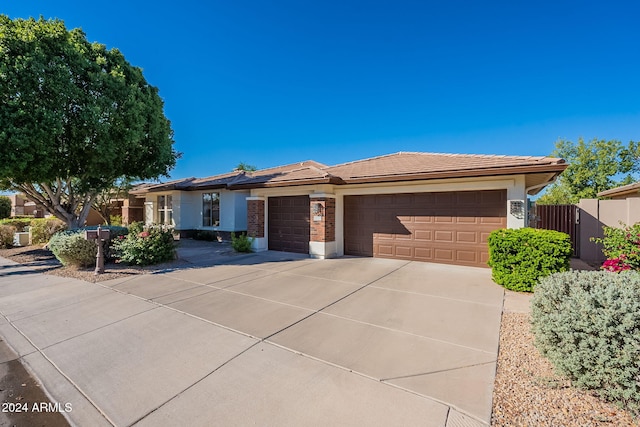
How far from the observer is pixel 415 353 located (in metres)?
3.46

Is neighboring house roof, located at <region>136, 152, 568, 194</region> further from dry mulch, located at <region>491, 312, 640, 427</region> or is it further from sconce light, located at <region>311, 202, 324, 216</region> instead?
dry mulch, located at <region>491, 312, 640, 427</region>

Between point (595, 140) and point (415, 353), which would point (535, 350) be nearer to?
point (415, 353)

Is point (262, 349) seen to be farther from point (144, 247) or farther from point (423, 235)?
point (423, 235)

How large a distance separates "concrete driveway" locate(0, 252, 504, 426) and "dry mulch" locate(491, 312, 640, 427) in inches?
6.4

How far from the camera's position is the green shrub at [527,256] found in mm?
5840

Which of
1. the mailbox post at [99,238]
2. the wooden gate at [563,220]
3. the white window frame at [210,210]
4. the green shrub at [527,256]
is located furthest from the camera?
the white window frame at [210,210]

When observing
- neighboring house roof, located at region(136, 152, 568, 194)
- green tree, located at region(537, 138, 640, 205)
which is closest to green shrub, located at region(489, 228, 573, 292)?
neighboring house roof, located at region(136, 152, 568, 194)

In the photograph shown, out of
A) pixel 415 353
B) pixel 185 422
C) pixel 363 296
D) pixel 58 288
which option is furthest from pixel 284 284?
pixel 58 288

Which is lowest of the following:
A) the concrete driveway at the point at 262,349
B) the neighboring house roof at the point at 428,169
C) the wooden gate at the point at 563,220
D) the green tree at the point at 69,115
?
the concrete driveway at the point at 262,349

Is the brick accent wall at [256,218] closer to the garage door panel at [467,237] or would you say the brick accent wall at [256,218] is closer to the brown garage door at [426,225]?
the brown garage door at [426,225]

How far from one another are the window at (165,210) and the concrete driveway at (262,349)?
11033 mm

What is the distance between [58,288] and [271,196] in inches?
284

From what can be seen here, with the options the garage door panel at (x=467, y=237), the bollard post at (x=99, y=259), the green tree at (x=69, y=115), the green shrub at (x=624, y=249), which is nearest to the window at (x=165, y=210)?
the green tree at (x=69, y=115)

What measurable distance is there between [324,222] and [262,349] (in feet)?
21.7
